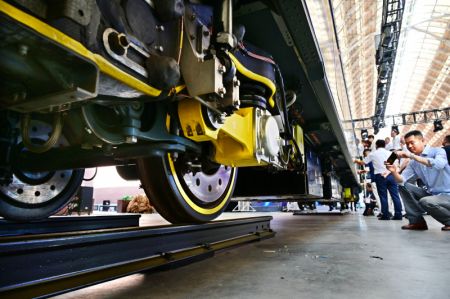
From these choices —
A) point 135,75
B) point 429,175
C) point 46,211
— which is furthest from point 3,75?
point 429,175

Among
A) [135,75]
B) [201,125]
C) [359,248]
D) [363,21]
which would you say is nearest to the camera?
[135,75]

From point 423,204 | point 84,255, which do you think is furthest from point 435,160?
point 84,255

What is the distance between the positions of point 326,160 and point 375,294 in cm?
434

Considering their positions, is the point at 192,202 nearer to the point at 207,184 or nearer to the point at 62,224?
the point at 207,184

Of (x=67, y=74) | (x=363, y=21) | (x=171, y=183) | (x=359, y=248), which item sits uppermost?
(x=363, y=21)

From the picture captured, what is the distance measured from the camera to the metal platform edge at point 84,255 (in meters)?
0.93

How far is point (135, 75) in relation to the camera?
2.99 feet

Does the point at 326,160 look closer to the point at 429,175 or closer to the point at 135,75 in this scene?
the point at 429,175

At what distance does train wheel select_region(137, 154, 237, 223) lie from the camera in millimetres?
1834

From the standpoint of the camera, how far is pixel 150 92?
100 centimetres

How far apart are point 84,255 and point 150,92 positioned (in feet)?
2.18

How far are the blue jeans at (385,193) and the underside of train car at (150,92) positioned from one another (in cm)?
391

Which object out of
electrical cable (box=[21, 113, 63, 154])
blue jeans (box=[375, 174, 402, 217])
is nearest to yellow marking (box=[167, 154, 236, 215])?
electrical cable (box=[21, 113, 63, 154])

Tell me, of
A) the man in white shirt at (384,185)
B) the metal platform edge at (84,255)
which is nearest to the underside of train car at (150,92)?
the metal platform edge at (84,255)
